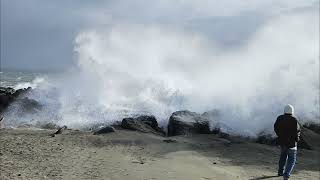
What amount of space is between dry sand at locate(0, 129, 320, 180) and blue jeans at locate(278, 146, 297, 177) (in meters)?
0.29

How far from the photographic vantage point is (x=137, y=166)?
429 inches

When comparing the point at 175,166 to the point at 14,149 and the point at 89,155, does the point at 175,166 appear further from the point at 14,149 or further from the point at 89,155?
the point at 14,149

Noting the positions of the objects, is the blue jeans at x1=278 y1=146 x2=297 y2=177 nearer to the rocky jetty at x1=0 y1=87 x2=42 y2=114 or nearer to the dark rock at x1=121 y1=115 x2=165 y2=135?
the dark rock at x1=121 y1=115 x2=165 y2=135

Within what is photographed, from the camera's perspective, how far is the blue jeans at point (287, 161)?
34.8 ft

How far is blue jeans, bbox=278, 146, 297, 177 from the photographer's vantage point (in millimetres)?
10594

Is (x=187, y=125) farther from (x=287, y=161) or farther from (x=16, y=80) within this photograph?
(x=16, y=80)

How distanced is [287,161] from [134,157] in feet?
11.1

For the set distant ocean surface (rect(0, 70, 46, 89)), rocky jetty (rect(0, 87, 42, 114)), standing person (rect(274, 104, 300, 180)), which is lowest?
standing person (rect(274, 104, 300, 180))

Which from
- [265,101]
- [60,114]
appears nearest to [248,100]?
[265,101]

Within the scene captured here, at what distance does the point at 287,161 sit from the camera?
423 inches

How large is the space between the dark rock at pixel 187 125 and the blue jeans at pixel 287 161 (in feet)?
20.3

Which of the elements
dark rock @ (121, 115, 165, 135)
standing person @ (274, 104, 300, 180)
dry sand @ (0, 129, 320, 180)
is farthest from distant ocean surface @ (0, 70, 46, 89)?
standing person @ (274, 104, 300, 180)

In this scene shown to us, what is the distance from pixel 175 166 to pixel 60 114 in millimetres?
10745

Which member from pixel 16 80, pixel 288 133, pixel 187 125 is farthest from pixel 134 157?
pixel 16 80
